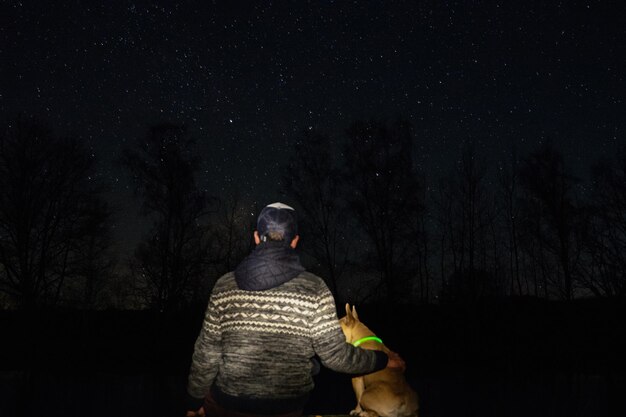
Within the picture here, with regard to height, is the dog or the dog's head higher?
the dog's head

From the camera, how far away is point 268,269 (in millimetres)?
3135

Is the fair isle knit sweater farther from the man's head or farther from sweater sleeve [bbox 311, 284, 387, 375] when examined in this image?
the man's head

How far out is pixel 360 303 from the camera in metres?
31.4

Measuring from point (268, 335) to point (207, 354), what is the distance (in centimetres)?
40

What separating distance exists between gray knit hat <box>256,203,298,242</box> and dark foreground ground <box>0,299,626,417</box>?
6990 millimetres

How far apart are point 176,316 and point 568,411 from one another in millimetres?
19570

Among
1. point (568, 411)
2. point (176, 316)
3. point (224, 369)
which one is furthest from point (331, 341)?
point (176, 316)

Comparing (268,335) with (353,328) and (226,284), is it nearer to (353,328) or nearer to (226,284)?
(226,284)

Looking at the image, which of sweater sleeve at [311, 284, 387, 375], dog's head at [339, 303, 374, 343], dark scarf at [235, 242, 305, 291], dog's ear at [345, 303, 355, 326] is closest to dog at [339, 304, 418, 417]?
dog's head at [339, 303, 374, 343]

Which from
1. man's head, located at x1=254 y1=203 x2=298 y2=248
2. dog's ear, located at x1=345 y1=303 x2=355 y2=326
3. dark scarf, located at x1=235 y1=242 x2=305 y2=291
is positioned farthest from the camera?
dog's ear, located at x1=345 y1=303 x2=355 y2=326

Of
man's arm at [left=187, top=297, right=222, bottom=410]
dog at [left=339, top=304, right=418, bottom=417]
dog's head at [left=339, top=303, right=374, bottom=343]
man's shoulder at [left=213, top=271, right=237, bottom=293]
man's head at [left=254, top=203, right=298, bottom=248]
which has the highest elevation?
man's head at [left=254, top=203, right=298, bottom=248]

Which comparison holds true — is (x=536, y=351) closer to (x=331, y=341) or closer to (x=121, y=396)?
(x=121, y=396)

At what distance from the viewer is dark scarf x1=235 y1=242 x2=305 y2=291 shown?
3.12 m

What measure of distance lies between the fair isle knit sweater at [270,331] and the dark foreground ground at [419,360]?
270 inches
